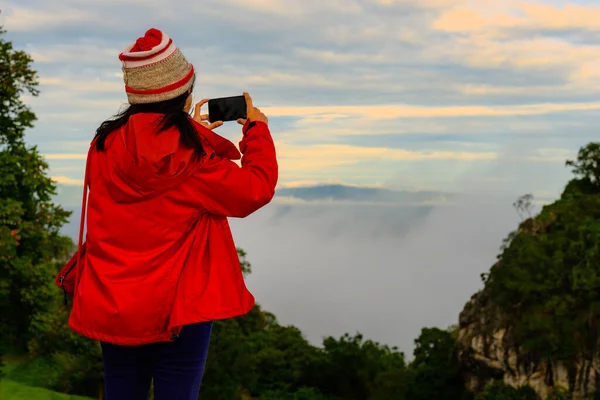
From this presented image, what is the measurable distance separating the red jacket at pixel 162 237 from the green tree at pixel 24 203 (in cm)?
1746

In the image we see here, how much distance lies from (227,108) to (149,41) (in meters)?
0.48

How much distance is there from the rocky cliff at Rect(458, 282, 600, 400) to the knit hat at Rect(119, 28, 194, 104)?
91.9ft

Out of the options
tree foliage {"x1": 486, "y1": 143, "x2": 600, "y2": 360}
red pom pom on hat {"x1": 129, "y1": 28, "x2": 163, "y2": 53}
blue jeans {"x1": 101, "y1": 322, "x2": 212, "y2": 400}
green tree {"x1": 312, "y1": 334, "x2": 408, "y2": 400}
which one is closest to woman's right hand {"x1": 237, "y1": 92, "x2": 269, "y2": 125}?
red pom pom on hat {"x1": 129, "y1": 28, "x2": 163, "y2": 53}

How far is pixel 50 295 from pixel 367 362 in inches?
1008

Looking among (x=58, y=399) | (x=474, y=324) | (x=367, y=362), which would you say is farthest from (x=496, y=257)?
(x=58, y=399)

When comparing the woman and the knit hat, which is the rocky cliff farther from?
the knit hat

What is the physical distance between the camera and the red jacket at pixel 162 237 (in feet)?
10.3

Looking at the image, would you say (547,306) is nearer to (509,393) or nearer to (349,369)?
(509,393)

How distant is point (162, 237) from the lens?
314cm

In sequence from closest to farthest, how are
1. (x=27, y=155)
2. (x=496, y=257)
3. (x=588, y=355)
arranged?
1. (x=27, y=155)
2. (x=588, y=355)
3. (x=496, y=257)

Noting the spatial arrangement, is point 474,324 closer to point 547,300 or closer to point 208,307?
point 547,300

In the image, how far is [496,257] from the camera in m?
34.6

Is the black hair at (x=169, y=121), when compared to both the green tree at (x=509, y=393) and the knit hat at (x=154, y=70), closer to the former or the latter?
the knit hat at (x=154, y=70)

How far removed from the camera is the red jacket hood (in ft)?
10.2
